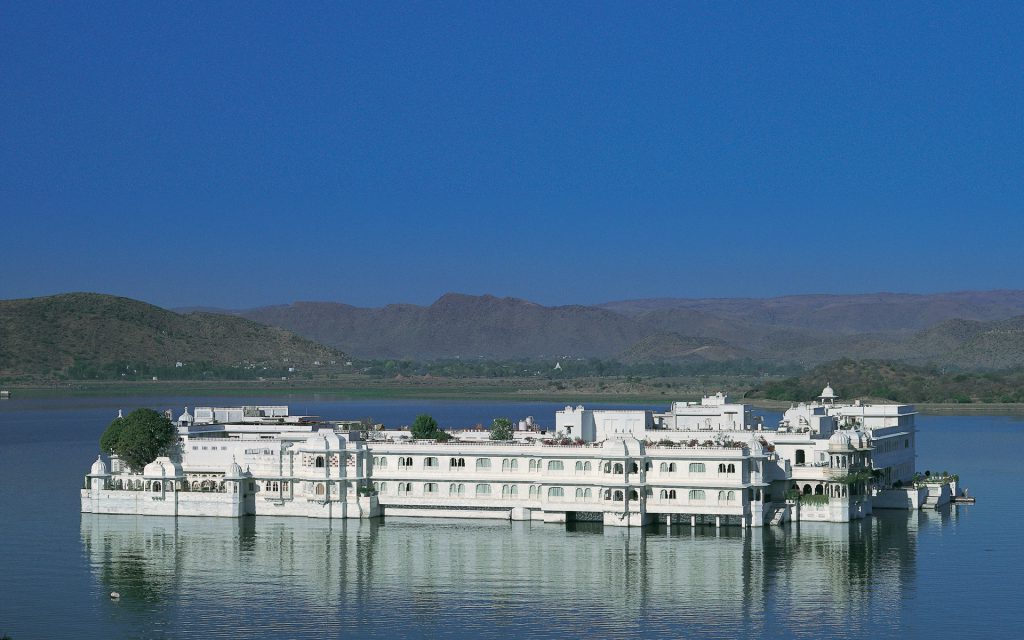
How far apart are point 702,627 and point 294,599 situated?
12.1 meters

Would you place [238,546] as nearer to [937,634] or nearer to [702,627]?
[702,627]

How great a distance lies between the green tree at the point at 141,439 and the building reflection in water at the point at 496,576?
13.1 ft

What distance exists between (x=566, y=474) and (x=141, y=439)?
1849 centimetres

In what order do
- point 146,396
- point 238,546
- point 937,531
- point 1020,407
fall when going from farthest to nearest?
point 146,396 → point 1020,407 → point 937,531 → point 238,546

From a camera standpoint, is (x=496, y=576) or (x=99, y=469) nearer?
(x=496, y=576)

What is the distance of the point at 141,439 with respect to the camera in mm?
66688

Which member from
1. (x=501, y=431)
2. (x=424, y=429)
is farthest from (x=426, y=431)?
(x=501, y=431)

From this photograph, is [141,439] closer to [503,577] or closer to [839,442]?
[503,577]

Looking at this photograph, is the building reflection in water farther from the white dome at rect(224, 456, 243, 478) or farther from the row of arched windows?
the white dome at rect(224, 456, 243, 478)

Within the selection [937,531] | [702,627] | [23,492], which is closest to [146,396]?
[23,492]

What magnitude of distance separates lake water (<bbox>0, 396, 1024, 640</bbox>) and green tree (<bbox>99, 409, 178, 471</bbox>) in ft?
10.1

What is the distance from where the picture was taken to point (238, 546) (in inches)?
2221

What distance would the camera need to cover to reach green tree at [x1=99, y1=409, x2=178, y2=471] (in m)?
66.8

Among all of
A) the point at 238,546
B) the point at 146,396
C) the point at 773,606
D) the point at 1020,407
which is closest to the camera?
the point at 773,606
